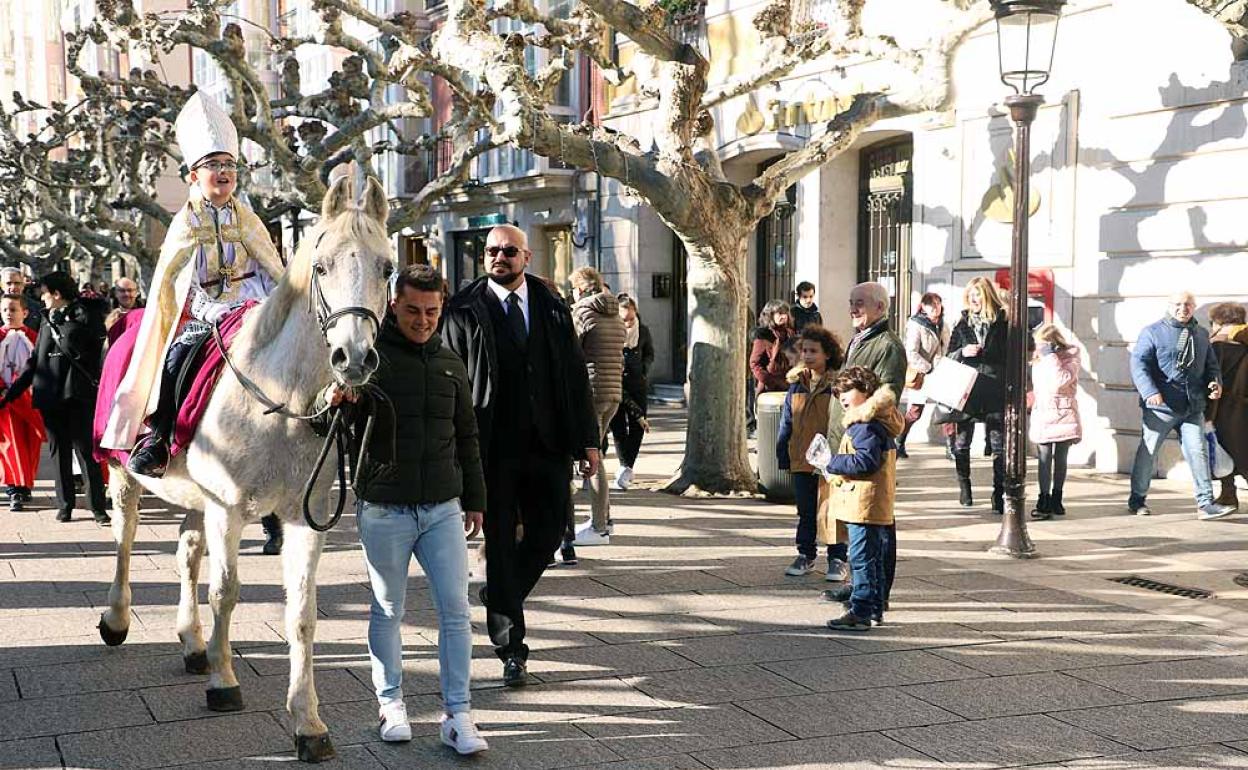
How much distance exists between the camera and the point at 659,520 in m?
11.3

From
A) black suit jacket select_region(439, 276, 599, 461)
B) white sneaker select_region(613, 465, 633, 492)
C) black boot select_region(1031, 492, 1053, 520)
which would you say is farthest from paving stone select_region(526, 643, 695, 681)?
white sneaker select_region(613, 465, 633, 492)

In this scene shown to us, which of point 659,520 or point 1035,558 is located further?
point 659,520

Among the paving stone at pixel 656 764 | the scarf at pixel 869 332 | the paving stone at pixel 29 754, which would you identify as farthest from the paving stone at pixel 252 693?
the scarf at pixel 869 332

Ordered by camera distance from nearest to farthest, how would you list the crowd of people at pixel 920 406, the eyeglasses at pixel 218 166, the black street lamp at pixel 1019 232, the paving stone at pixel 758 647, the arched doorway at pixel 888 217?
1. the eyeglasses at pixel 218 166
2. the paving stone at pixel 758 647
3. the crowd of people at pixel 920 406
4. the black street lamp at pixel 1019 232
5. the arched doorway at pixel 888 217

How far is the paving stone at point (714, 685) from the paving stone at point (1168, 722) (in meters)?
1.22

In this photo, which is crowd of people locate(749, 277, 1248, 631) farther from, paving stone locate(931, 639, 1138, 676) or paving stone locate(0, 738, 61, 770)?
paving stone locate(0, 738, 61, 770)

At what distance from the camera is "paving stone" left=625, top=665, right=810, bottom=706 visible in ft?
20.0

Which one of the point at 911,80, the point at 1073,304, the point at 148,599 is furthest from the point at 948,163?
the point at 148,599

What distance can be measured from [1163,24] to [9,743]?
12.4 meters

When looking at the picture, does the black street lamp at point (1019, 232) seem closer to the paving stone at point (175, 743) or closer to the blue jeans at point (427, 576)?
the blue jeans at point (427, 576)

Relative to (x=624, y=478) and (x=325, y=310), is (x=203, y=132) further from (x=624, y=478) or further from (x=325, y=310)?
(x=624, y=478)

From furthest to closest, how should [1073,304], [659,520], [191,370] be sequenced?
[1073,304], [659,520], [191,370]

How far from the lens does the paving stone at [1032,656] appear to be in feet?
21.9

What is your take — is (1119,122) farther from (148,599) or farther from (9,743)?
(9,743)
